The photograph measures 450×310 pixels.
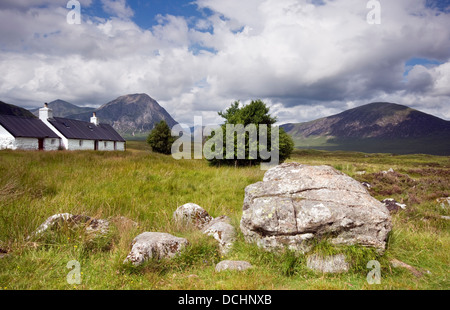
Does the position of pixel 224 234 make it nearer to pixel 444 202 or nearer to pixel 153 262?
pixel 153 262

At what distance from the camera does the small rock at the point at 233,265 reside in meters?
4.25

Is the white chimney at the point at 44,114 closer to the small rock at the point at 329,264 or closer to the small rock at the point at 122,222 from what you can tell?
the small rock at the point at 122,222

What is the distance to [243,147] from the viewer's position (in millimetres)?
21359

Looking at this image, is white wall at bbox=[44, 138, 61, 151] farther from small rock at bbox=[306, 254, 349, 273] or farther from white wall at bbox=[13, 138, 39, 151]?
small rock at bbox=[306, 254, 349, 273]

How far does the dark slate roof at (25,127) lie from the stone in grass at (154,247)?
48418 mm

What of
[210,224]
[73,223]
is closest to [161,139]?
[210,224]

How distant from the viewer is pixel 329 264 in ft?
14.2

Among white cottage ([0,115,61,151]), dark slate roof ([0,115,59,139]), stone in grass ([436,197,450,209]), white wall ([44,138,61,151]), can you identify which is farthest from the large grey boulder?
white wall ([44,138,61,151])

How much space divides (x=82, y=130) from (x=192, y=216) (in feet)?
189

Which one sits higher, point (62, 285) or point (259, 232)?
point (259, 232)

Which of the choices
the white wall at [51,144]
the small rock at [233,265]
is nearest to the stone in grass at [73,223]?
the small rock at [233,265]

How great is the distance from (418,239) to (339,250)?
9.77 feet
